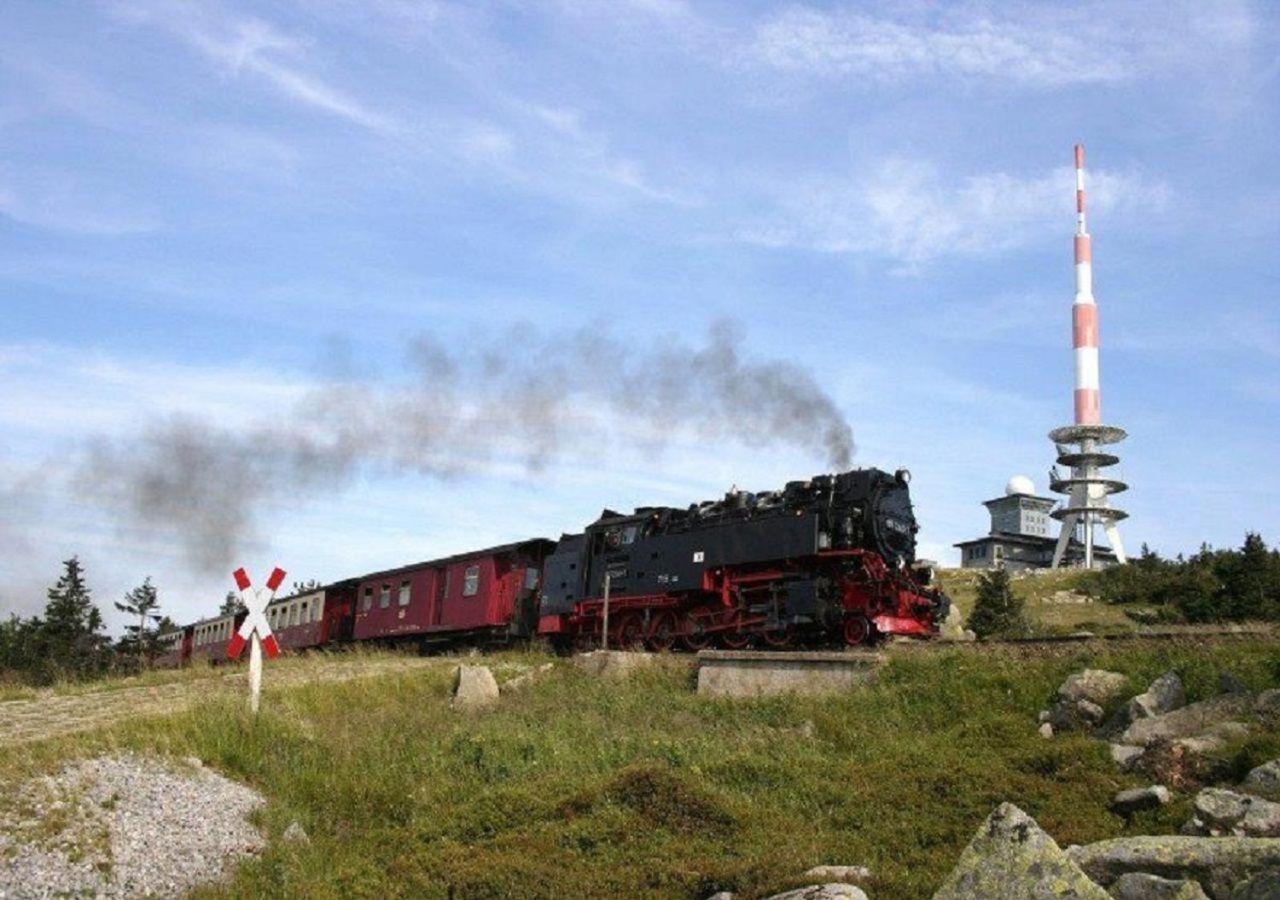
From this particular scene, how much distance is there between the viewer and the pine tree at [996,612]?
36756 mm

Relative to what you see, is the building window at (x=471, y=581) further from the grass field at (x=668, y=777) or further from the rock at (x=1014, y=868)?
the rock at (x=1014, y=868)

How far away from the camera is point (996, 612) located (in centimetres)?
3838

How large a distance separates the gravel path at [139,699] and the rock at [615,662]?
4.16 m

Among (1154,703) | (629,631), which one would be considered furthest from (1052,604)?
(1154,703)

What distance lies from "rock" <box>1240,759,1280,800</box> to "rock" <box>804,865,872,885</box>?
4089mm

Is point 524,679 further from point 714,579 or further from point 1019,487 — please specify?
point 1019,487

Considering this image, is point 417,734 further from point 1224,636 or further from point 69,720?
point 1224,636

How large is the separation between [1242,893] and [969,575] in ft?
208

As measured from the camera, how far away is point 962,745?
14086 mm

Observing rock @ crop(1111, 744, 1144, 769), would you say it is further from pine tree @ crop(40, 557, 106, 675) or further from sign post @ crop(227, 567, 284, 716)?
pine tree @ crop(40, 557, 106, 675)

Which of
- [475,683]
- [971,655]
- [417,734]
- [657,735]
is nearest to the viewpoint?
[657,735]

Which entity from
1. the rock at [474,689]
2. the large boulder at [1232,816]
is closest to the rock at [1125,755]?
the large boulder at [1232,816]

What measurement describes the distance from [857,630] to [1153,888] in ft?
44.7

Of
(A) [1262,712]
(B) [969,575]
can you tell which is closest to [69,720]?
(A) [1262,712]
